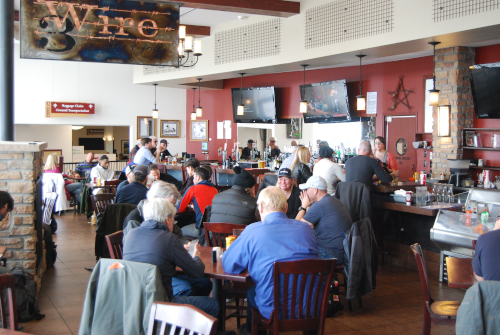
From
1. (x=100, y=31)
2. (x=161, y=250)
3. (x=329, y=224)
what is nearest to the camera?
(x=161, y=250)

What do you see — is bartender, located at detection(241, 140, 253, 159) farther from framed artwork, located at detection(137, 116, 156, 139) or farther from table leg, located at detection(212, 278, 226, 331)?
table leg, located at detection(212, 278, 226, 331)

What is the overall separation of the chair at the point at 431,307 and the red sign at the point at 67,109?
12241 millimetres

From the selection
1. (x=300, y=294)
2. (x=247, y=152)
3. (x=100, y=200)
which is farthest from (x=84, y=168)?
(x=300, y=294)

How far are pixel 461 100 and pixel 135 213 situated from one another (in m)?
5.84

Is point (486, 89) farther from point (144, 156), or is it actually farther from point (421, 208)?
point (144, 156)

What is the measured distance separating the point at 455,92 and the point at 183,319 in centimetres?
704

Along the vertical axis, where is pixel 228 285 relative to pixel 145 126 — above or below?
below

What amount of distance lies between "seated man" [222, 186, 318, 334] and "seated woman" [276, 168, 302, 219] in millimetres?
2319

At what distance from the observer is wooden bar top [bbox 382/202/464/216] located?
5793mm

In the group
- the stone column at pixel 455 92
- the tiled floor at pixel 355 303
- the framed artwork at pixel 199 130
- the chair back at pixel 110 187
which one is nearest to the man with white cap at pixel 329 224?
the tiled floor at pixel 355 303

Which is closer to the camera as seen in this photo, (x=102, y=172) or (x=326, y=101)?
(x=102, y=172)

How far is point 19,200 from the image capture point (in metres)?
4.67

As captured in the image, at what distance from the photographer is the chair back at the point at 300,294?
3010 mm

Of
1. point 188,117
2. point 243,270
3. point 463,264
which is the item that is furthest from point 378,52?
point 188,117
